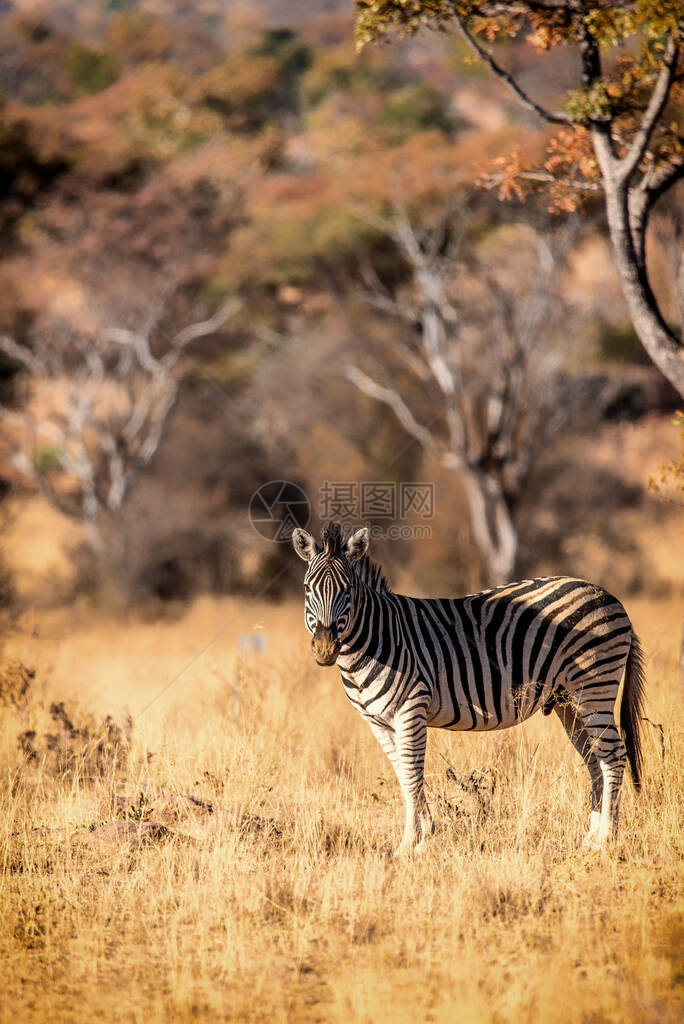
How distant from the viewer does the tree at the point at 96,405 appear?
61.5ft

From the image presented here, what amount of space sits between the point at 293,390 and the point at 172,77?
11.8 metres

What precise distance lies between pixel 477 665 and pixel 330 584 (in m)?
1.00

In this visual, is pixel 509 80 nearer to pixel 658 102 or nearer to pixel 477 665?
pixel 658 102

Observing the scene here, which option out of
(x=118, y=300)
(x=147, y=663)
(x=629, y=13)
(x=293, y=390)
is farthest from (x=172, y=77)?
(x=629, y=13)

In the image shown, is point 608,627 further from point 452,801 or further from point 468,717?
point 452,801

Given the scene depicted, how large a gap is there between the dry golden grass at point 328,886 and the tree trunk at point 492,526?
776 cm

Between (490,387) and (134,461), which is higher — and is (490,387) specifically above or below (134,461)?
above

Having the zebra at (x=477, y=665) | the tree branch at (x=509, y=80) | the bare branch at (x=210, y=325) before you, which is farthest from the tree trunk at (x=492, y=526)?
the zebra at (x=477, y=665)

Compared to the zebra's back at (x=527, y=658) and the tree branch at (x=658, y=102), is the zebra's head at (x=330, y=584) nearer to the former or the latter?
the zebra's back at (x=527, y=658)

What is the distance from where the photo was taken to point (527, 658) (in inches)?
226

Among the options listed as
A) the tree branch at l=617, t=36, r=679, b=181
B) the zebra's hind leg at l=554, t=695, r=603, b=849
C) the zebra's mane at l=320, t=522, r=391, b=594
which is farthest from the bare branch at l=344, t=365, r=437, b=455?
the zebra's hind leg at l=554, t=695, r=603, b=849

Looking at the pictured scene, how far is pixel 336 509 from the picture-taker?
1681 centimetres

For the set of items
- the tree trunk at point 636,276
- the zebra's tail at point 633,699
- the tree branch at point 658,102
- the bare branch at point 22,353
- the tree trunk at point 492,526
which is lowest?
the zebra's tail at point 633,699

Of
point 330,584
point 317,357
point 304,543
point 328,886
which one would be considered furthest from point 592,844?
point 317,357
